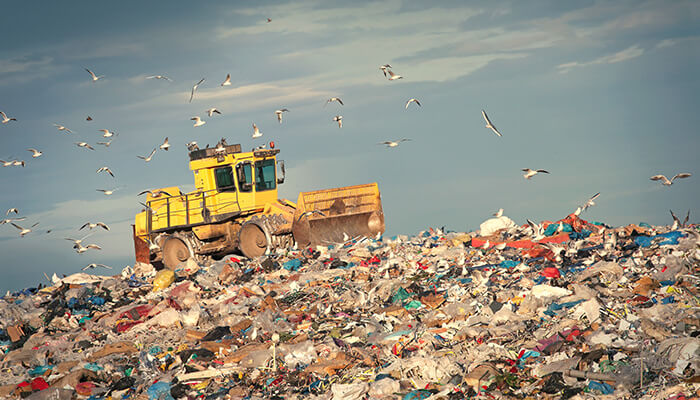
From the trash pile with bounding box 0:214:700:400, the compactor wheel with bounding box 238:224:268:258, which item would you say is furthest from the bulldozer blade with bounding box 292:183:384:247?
the trash pile with bounding box 0:214:700:400

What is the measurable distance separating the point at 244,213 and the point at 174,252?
2.79m

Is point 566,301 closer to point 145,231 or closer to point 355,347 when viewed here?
point 355,347

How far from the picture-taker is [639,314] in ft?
25.9

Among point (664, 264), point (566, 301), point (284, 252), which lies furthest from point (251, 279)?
point (664, 264)

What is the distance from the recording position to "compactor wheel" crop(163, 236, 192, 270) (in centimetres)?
1850

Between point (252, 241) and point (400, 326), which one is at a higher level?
point (252, 241)

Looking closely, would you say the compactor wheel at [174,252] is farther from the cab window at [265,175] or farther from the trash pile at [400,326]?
the trash pile at [400,326]

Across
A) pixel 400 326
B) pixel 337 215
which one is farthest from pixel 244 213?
pixel 400 326

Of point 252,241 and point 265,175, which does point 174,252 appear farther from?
point 265,175

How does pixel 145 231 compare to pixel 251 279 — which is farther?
pixel 145 231

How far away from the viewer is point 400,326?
8.84 meters

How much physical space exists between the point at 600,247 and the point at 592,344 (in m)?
5.23

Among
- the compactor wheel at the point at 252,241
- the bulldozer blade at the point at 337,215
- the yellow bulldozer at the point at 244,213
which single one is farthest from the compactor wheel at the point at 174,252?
the bulldozer blade at the point at 337,215

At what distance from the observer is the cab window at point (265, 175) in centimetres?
1736
